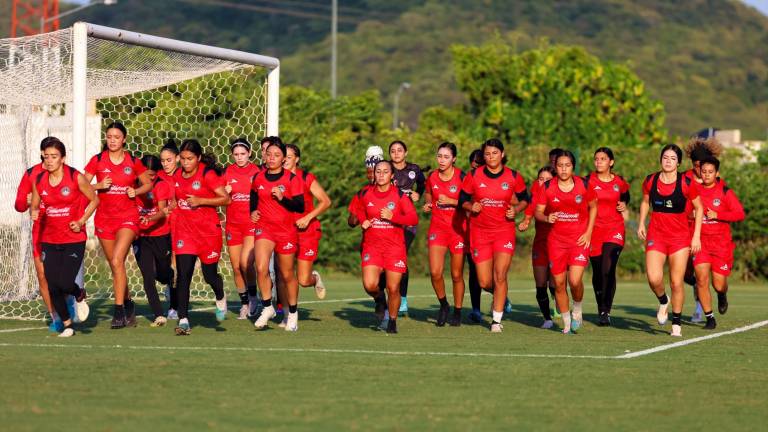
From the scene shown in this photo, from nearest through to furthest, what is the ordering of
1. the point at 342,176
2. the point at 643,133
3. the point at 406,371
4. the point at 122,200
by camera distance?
the point at 406,371, the point at 122,200, the point at 342,176, the point at 643,133

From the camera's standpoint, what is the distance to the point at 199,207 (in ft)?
47.1

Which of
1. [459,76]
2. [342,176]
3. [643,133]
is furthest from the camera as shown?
[459,76]

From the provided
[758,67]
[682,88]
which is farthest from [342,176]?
[758,67]

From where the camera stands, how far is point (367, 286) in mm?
14336

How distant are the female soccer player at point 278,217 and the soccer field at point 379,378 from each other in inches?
21.0

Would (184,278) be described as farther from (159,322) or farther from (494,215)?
(494,215)

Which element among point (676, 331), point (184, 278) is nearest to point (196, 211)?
point (184, 278)

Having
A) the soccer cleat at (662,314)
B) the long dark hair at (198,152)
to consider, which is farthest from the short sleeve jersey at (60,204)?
the soccer cleat at (662,314)

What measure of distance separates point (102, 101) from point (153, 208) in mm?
6786

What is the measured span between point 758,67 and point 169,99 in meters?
107

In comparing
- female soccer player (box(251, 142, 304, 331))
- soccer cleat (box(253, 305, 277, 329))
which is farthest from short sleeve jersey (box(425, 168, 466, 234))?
soccer cleat (box(253, 305, 277, 329))

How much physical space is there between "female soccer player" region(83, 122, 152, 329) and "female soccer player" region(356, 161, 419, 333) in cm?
235

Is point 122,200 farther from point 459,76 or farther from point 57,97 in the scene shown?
point 459,76

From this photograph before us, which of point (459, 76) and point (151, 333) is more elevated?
point (459, 76)
